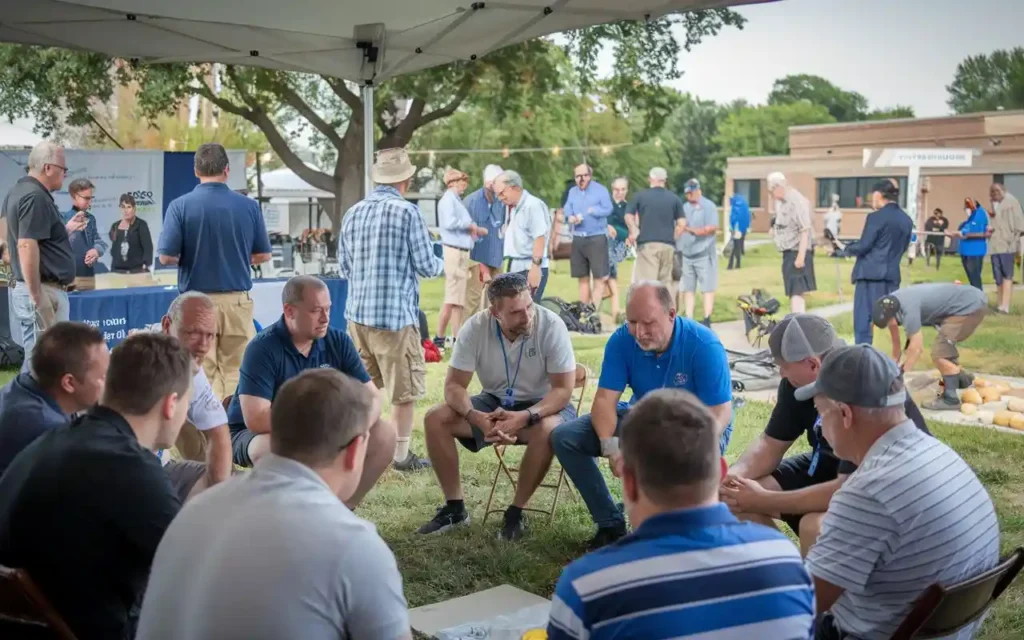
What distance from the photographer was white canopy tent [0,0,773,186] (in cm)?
568

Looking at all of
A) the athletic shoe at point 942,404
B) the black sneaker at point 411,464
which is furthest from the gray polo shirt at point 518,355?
the athletic shoe at point 942,404

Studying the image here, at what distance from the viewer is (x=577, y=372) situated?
520 centimetres

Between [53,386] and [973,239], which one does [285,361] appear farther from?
[973,239]

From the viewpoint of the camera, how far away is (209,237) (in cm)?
557

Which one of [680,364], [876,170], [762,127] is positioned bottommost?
[680,364]

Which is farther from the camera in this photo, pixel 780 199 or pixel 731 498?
pixel 780 199

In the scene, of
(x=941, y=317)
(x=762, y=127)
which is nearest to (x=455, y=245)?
(x=941, y=317)

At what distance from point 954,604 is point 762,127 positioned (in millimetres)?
16289

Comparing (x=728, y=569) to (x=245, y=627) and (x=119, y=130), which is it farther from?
(x=119, y=130)

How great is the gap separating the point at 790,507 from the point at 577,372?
209 centimetres

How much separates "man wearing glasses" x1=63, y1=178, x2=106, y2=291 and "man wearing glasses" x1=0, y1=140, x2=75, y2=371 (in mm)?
1614

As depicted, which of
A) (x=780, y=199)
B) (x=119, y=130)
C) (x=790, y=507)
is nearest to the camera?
(x=790, y=507)

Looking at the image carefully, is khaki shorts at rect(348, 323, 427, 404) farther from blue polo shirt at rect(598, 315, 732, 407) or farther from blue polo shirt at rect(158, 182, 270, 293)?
blue polo shirt at rect(598, 315, 732, 407)

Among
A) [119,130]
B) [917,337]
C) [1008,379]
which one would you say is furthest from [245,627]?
[119,130]
